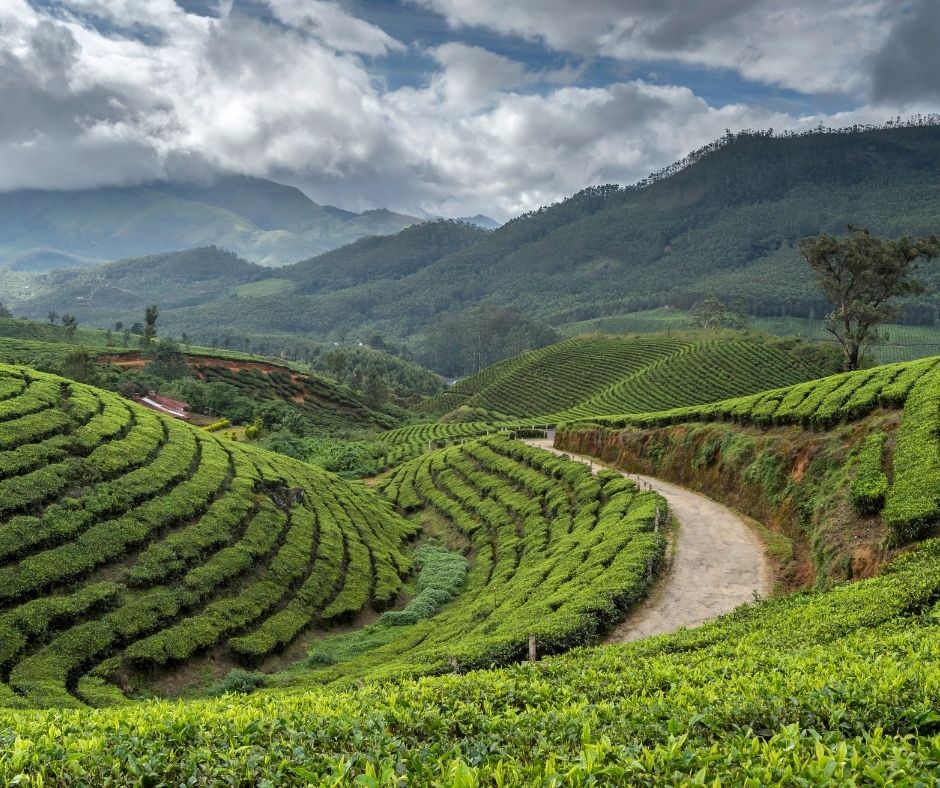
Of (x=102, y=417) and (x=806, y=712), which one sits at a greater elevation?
(x=102, y=417)

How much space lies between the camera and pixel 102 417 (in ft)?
105

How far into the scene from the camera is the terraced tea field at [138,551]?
2039 centimetres

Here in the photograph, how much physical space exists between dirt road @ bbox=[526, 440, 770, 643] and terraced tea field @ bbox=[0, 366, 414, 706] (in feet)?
46.5

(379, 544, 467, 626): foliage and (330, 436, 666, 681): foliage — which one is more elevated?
(330, 436, 666, 681): foliage

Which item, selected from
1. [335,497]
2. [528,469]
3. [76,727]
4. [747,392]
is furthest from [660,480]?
[747,392]

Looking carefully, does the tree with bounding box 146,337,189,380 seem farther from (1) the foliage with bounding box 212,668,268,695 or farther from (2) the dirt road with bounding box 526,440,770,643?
(2) the dirt road with bounding box 526,440,770,643

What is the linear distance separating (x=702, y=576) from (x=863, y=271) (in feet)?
153

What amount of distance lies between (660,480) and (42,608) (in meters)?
32.7

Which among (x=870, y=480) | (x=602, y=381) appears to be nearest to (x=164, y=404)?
(x=602, y=381)

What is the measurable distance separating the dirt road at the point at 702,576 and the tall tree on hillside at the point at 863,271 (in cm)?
3714

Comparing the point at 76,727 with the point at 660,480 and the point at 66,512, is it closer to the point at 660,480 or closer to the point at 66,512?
the point at 66,512

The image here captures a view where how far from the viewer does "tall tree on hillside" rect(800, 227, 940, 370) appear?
5441 centimetres

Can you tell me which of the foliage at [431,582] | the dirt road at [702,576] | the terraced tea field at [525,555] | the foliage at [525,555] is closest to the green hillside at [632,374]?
the terraced tea field at [525,555]

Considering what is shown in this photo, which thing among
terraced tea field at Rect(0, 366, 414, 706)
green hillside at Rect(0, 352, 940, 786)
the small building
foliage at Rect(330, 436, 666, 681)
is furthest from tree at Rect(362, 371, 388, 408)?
green hillside at Rect(0, 352, 940, 786)
